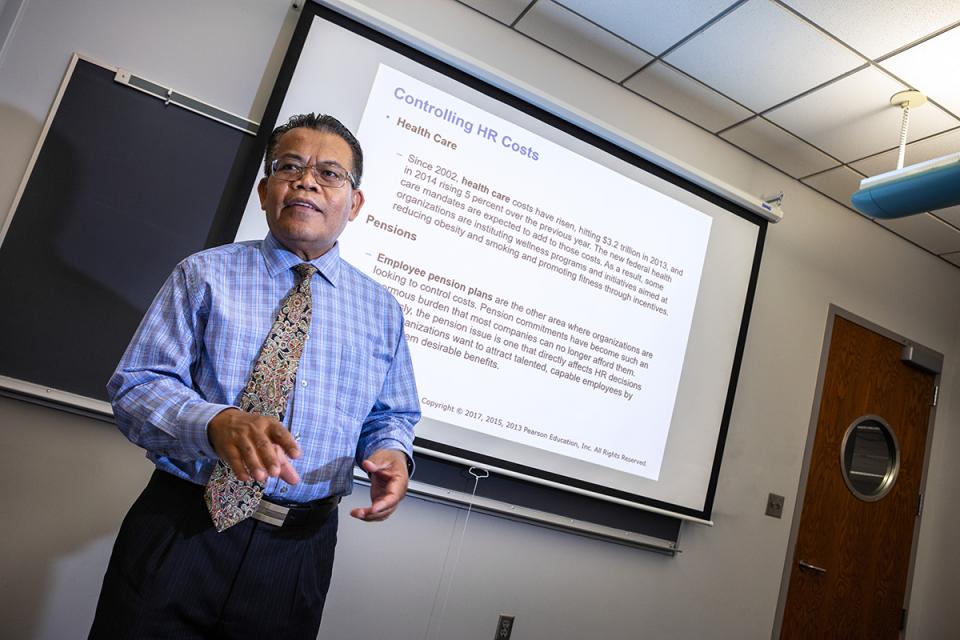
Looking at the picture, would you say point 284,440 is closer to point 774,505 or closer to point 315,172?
point 315,172

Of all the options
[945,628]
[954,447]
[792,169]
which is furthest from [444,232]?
[945,628]

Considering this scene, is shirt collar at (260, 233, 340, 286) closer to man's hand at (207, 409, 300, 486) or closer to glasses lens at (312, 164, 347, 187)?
glasses lens at (312, 164, 347, 187)

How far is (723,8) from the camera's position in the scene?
2006mm

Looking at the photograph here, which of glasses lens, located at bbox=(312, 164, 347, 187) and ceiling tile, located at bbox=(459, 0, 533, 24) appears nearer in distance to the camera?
glasses lens, located at bbox=(312, 164, 347, 187)

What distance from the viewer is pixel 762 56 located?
2184mm

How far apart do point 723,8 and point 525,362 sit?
54.8 inches

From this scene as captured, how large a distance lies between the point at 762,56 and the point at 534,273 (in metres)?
1.16

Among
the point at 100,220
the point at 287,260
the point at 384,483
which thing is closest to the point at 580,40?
the point at 287,260

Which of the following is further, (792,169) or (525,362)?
(792,169)

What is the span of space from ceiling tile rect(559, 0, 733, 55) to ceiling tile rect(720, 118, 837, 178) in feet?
2.07

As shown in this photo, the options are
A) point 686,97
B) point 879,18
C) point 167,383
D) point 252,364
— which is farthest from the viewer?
point 686,97

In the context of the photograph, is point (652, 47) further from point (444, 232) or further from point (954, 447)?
point (954, 447)

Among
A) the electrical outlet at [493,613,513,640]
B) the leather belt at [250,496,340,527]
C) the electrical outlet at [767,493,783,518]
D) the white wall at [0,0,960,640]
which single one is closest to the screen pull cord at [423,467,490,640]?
the white wall at [0,0,960,640]

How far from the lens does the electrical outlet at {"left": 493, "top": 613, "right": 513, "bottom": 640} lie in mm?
2166
